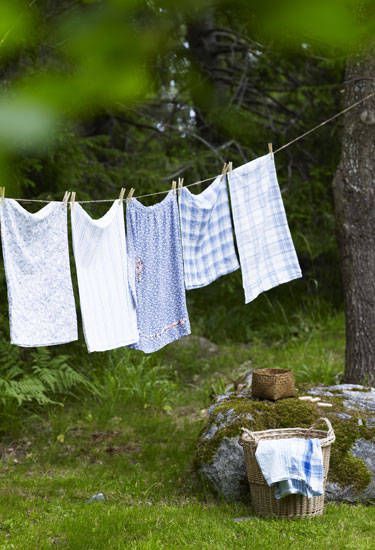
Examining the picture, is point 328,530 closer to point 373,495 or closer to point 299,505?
point 299,505

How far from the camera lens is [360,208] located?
18.0 ft

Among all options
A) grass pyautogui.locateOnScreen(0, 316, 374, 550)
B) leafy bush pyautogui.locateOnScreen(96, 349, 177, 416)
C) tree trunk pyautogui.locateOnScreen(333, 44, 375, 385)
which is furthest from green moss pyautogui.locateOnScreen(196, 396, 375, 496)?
leafy bush pyautogui.locateOnScreen(96, 349, 177, 416)

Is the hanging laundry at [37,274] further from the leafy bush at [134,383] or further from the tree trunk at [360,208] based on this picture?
the leafy bush at [134,383]

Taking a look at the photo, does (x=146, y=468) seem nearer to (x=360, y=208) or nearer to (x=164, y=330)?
(x=164, y=330)

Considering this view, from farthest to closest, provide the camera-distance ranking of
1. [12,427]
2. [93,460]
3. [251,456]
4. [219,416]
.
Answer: [12,427], [93,460], [219,416], [251,456]

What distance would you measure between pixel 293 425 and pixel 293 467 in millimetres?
631

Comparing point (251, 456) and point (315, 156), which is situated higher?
point (315, 156)

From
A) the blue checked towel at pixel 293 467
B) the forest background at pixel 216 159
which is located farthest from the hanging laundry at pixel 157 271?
the forest background at pixel 216 159

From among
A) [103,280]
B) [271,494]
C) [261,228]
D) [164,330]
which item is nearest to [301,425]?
[271,494]

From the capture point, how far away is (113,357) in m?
7.05

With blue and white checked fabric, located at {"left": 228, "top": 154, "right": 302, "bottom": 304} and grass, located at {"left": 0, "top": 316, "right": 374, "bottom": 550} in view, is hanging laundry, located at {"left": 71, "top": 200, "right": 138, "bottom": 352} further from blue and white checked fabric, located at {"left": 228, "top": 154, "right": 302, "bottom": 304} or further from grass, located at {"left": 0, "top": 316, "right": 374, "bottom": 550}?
grass, located at {"left": 0, "top": 316, "right": 374, "bottom": 550}

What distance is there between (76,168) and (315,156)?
3532mm

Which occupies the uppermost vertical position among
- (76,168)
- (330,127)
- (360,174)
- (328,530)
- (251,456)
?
(330,127)

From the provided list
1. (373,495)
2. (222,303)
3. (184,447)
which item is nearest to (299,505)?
(373,495)
